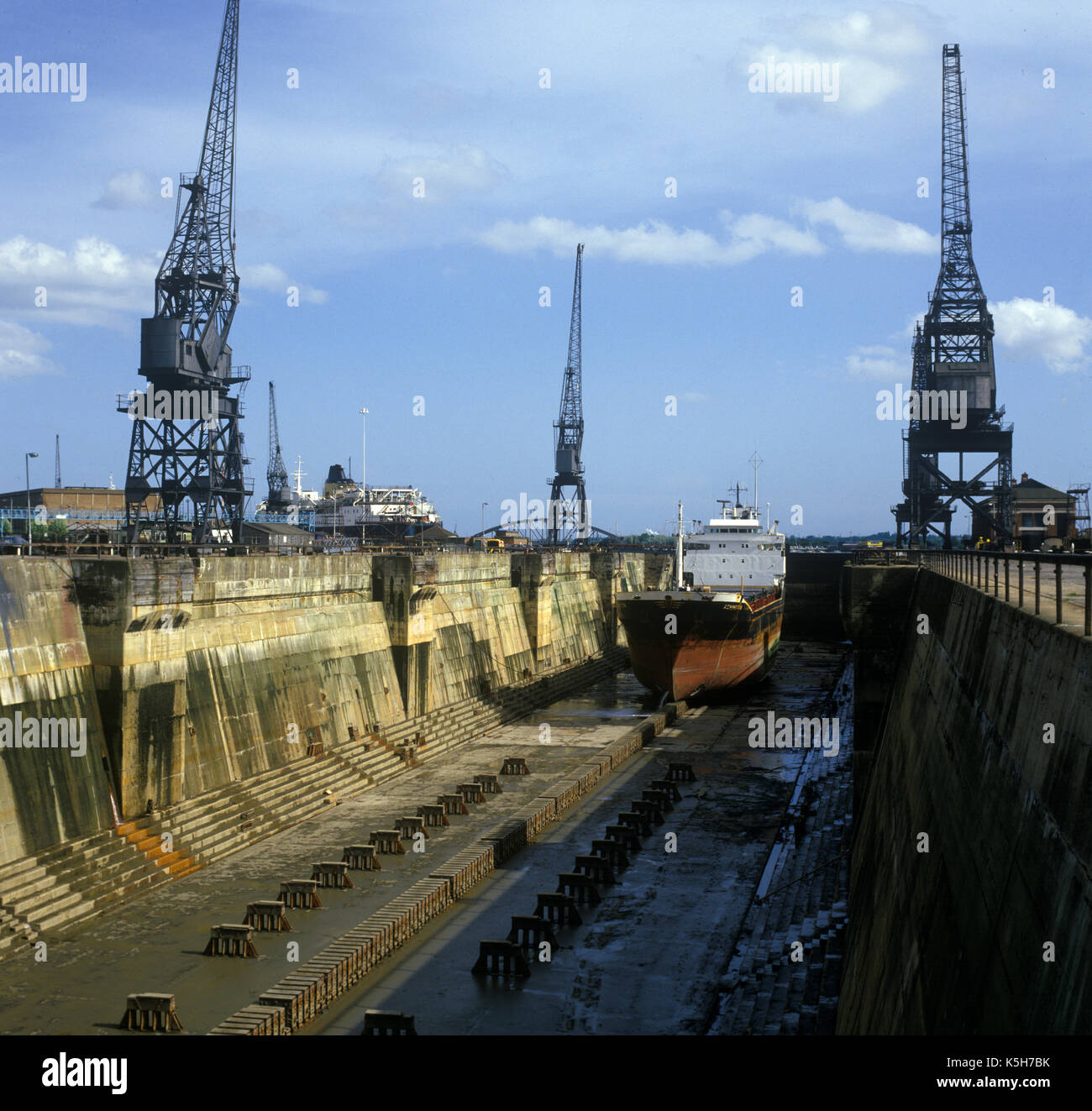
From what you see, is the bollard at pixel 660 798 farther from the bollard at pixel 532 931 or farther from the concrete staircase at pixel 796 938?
the bollard at pixel 532 931

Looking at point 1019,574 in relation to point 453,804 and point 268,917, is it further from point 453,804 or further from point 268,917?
point 453,804

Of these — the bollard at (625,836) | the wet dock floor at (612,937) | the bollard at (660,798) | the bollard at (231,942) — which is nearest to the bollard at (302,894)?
the bollard at (231,942)

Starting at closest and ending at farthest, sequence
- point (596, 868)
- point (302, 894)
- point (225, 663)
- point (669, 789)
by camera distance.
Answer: point (302, 894), point (596, 868), point (225, 663), point (669, 789)

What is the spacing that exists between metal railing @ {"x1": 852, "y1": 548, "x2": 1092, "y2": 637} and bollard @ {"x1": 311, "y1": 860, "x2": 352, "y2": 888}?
1629 cm

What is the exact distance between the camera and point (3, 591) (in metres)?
25.4

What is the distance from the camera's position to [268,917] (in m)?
23.8

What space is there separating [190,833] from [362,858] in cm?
464

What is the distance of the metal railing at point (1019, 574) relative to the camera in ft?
31.8

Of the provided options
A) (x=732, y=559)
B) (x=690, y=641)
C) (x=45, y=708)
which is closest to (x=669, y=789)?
(x=690, y=641)
